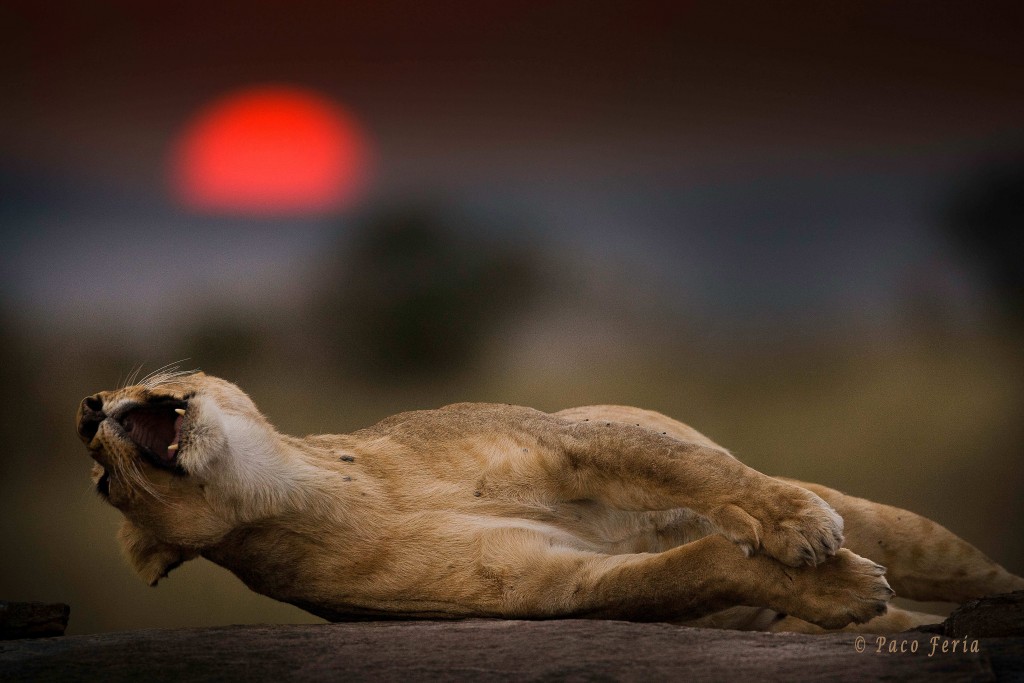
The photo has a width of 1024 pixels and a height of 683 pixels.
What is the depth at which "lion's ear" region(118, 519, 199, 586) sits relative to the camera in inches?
171

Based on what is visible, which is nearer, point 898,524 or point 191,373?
point 191,373

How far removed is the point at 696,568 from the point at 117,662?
6.32 ft

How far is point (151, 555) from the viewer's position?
4.37 metres

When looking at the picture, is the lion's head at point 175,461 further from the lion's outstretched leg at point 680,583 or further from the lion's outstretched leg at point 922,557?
the lion's outstretched leg at point 922,557

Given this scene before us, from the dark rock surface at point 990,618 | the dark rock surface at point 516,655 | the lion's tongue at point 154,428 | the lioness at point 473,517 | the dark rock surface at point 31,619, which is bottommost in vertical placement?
the dark rock surface at point 31,619

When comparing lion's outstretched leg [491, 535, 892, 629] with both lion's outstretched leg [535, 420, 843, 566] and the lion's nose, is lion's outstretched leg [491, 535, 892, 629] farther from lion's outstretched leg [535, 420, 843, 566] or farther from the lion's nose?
the lion's nose

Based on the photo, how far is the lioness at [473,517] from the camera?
393 centimetres

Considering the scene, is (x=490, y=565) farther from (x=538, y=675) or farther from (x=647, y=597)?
(x=538, y=675)

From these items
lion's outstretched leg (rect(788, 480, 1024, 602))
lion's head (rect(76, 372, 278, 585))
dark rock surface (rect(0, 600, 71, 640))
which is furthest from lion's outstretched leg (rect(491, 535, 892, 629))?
dark rock surface (rect(0, 600, 71, 640))

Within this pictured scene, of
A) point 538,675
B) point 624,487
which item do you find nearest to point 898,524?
point 624,487

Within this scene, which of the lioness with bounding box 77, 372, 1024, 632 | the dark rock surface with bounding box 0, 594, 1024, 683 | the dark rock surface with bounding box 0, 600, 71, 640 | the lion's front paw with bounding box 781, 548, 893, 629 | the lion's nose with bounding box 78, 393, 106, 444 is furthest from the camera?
the dark rock surface with bounding box 0, 600, 71, 640

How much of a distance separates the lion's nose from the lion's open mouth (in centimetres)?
8

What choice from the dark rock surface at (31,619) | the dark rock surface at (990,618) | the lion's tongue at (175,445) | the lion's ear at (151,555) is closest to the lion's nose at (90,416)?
the lion's tongue at (175,445)

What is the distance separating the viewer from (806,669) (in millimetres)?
3004
